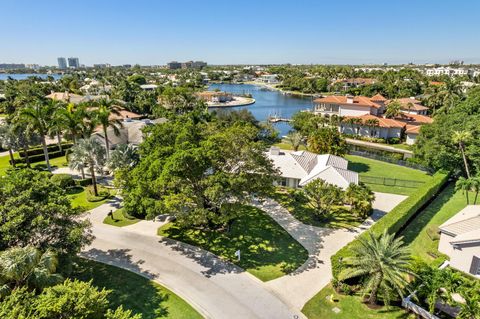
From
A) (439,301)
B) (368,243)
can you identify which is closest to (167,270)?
(368,243)

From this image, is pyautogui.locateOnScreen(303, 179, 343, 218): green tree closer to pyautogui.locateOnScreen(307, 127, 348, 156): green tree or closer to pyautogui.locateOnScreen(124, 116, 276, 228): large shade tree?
pyautogui.locateOnScreen(124, 116, 276, 228): large shade tree

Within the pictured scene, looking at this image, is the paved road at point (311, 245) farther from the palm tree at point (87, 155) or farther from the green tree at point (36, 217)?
the palm tree at point (87, 155)

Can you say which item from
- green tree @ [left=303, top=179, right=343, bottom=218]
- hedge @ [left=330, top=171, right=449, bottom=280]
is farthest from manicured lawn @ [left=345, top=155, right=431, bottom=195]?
green tree @ [left=303, top=179, right=343, bottom=218]

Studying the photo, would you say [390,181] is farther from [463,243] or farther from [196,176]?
[196,176]

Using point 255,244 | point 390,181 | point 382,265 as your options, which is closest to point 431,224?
point 390,181

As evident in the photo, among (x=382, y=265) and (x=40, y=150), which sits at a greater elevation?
(x=40, y=150)

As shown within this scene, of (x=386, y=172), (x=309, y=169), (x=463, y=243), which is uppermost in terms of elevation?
(x=309, y=169)

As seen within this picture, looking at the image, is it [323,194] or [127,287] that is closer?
[127,287]

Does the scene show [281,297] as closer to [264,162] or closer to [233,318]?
[233,318]

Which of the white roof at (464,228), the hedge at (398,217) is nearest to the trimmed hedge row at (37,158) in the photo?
the hedge at (398,217)
